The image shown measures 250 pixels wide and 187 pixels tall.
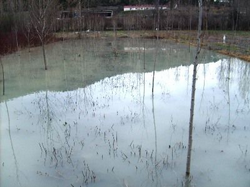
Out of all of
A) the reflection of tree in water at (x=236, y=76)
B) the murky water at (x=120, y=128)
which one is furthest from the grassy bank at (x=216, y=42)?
the murky water at (x=120, y=128)

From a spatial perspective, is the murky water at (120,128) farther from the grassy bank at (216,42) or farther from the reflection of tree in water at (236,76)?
the grassy bank at (216,42)

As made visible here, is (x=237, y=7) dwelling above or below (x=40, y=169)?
above

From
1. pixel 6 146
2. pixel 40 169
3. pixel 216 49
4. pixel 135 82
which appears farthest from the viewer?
pixel 216 49

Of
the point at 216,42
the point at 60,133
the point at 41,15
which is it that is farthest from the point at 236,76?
the point at 216,42

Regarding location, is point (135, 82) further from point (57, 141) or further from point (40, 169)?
point (40, 169)

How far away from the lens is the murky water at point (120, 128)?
4660mm

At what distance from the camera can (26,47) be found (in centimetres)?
1906

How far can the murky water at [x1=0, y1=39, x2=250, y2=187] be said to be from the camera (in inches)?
183

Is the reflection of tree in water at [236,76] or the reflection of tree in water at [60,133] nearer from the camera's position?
the reflection of tree in water at [60,133]

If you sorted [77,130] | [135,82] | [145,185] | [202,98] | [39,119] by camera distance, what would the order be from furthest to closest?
[135,82] < [202,98] < [39,119] < [77,130] < [145,185]

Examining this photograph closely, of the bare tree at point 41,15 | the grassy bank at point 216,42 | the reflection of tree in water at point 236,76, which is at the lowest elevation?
the reflection of tree in water at point 236,76

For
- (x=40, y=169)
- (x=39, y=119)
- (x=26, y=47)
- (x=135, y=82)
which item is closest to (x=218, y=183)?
(x=40, y=169)

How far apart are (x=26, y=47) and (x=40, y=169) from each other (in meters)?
15.6

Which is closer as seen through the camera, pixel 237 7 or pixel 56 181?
pixel 56 181
